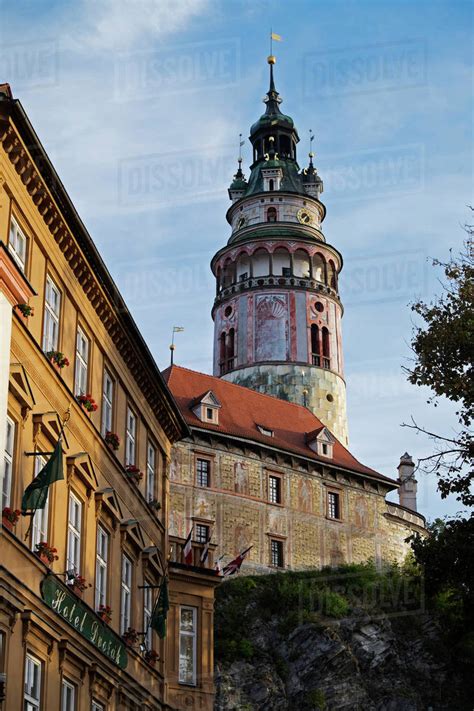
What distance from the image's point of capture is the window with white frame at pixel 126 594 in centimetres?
2500

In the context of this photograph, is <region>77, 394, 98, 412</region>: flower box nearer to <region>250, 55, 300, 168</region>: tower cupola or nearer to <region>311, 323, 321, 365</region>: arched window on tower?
<region>311, 323, 321, 365</region>: arched window on tower

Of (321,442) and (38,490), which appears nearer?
(38,490)

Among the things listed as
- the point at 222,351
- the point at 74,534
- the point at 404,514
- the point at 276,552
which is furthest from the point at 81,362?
the point at 222,351

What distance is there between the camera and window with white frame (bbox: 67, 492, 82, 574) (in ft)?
69.7

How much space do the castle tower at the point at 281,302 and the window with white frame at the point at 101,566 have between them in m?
45.5

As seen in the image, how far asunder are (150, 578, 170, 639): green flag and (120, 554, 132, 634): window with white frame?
685mm

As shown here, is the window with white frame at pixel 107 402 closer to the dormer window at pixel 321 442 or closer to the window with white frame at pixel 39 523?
the window with white frame at pixel 39 523

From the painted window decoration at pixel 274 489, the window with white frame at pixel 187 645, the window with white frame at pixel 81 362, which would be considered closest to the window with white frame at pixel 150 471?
the window with white frame at pixel 187 645

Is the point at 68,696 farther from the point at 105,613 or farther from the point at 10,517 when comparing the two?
the point at 10,517

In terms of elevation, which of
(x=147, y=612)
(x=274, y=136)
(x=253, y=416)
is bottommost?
(x=147, y=612)

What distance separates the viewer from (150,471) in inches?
1155

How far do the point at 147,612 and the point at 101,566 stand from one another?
14.0ft

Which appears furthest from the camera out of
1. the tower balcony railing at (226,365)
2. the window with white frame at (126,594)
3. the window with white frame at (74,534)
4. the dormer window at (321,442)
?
the tower balcony railing at (226,365)

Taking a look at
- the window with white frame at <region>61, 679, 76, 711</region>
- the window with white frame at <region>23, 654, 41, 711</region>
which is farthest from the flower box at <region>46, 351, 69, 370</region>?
the window with white frame at <region>61, 679, 76, 711</region>
